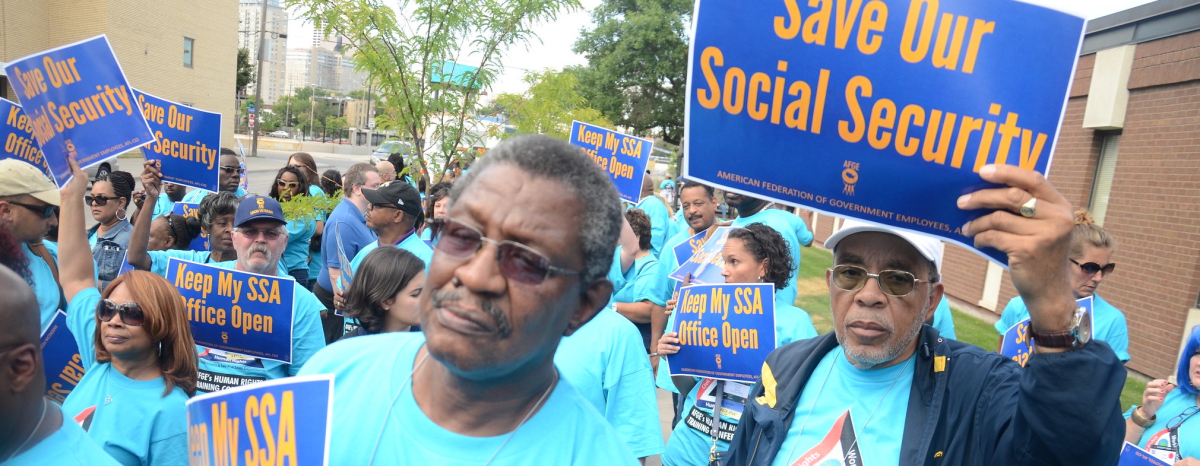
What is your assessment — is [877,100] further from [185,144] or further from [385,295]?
[185,144]

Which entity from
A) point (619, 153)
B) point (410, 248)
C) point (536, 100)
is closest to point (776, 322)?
point (410, 248)

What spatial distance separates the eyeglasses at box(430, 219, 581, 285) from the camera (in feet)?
5.07

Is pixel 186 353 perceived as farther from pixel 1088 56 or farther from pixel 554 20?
pixel 1088 56

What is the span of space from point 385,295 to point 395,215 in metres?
1.96

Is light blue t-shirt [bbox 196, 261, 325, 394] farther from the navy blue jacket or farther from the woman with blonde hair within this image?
the woman with blonde hair

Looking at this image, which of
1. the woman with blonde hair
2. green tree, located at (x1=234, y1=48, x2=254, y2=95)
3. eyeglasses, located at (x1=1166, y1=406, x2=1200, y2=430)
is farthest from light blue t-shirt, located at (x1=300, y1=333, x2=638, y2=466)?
green tree, located at (x1=234, y1=48, x2=254, y2=95)

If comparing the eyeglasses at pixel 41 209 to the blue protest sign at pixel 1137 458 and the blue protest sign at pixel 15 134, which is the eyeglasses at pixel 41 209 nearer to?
the blue protest sign at pixel 15 134

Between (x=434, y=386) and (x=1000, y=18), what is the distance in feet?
4.67

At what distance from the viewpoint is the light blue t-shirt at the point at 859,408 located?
8.14ft

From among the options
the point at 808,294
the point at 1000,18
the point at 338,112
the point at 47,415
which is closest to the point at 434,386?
the point at 47,415

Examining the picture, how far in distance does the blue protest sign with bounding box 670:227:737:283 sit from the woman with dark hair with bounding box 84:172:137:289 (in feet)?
12.7

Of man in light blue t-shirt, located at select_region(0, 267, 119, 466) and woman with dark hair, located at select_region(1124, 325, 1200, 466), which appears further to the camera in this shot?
woman with dark hair, located at select_region(1124, 325, 1200, 466)

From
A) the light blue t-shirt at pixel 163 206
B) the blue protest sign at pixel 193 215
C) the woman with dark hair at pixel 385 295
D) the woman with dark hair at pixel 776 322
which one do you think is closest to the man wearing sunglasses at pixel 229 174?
the light blue t-shirt at pixel 163 206

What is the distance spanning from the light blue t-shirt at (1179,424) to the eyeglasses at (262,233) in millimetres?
4775
